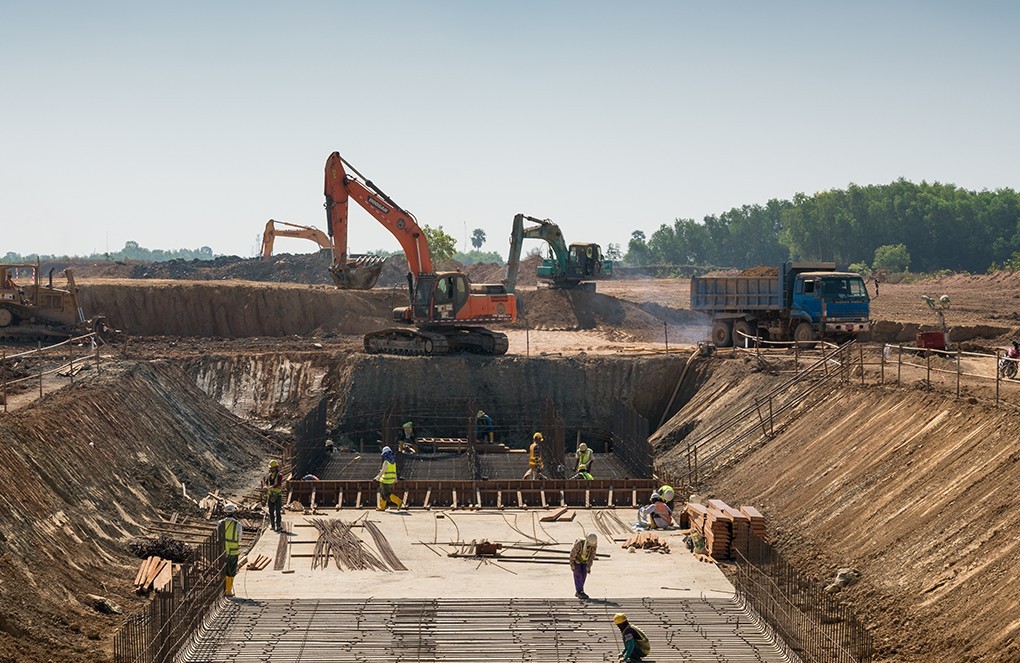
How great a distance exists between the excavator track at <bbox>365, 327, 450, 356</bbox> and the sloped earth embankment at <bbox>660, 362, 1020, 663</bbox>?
15.8 meters

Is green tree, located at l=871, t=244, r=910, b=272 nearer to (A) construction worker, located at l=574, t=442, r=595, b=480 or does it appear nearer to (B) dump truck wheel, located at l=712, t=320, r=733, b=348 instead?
(B) dump truck wheel, located at l=712, t=320, r=733, b=348

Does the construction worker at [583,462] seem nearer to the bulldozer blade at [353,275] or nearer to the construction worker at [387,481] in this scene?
the construction worker at [387,481]

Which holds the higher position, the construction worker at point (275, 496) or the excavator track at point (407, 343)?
the excavator track at point (407, 343)

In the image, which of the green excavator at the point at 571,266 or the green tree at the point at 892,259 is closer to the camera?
the green excavator at the point at 571,266

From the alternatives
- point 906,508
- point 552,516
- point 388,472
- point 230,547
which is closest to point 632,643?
point 906,508

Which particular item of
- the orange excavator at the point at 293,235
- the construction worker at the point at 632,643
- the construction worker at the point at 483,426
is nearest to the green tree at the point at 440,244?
the orange excavator at the point at 293,235

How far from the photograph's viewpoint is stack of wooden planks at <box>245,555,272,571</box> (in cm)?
2097

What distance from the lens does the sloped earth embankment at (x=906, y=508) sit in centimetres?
1576

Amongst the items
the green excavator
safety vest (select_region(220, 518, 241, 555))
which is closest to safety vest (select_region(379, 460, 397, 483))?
safety vest (select_region(220, 518, 241, 555))

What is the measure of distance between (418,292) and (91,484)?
65.3 ft

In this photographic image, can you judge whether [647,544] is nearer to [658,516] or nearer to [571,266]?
[658,516]

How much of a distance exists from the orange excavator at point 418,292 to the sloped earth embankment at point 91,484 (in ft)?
27.1

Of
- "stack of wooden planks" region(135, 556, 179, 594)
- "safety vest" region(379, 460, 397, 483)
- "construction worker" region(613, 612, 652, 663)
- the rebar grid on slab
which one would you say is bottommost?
the rebar grid on slab

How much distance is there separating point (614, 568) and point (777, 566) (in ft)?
11.6
